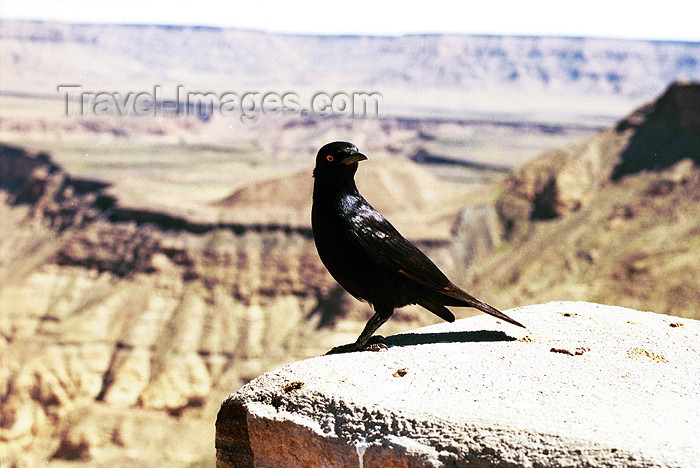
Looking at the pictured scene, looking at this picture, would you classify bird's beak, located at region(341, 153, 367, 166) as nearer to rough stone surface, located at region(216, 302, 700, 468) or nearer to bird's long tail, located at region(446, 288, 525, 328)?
bird's long tail, located at region(446, 288, 525, 328)

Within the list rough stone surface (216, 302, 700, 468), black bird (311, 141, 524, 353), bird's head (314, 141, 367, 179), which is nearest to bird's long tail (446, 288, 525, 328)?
black bird (311, 141, 524, 353)

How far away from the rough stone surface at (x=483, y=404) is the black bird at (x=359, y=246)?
0.53 metres

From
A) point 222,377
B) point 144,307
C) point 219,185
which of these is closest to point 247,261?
point 144,307

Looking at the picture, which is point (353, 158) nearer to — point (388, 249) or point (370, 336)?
point (388, 249)

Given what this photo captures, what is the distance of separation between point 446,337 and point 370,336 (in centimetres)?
80

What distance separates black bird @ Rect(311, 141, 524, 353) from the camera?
7.05 metres

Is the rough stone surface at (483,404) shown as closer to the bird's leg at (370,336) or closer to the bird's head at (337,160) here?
the bird's leg at (370,336)

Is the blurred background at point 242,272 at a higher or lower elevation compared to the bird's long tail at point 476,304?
lower

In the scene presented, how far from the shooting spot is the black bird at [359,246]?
7047 mm

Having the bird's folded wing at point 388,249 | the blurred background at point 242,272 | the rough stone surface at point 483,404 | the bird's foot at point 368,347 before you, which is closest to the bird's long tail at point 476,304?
the bird's folded wing at point 388,249

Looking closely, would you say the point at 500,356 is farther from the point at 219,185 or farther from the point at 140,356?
the point at 219,185

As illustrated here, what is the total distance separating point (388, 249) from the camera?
7.08 metres

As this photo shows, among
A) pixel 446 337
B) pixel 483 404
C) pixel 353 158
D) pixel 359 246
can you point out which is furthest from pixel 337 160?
pixel 483 404

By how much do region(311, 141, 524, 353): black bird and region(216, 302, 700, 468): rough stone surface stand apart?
526 mm
